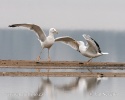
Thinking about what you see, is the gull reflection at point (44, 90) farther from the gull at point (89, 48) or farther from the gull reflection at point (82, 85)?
the gull at point (89, 48)

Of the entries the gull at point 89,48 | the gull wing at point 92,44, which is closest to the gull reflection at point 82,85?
the gull wing at point 92,44

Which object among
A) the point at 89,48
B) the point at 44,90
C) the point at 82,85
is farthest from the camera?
the point at 89,48

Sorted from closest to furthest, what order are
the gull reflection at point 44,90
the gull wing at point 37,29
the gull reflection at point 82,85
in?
1. the gull reflection at point 44,90
2. the gull reflection at point 82,85
3. the gull wing at point 37,29

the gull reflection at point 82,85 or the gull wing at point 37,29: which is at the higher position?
the gull wing at point 37,29

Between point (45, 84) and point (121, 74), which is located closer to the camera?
point (45, 84)

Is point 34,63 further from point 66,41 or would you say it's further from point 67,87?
point 67,87

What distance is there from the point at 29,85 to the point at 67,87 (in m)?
1.35

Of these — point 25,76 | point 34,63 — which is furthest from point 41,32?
point 25,76

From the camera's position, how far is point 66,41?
3609 cm

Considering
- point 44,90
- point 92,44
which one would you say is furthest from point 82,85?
point 92,44

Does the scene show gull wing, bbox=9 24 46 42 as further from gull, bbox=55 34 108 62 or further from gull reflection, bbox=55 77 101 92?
gull reflection, bbox=55 77 101 92

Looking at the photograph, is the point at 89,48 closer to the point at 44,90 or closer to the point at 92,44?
the point at 92,44

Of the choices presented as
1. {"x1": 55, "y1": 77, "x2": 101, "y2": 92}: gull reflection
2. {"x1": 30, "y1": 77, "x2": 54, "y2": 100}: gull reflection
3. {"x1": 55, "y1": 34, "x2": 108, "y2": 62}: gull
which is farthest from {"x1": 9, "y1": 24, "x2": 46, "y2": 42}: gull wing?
{"x1": 30, "y1": 77, "x2": 54, "y2": 100}: gull reflection

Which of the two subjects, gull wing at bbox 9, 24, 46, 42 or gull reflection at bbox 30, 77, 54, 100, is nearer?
gull reflection at bbox 30, 77, 54, 100
